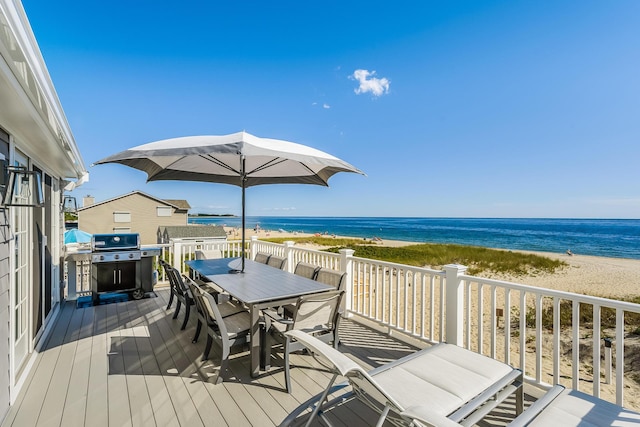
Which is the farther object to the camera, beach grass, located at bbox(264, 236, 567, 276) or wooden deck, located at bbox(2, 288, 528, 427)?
beach grass, located at bbox(264, 236, 567, 276)

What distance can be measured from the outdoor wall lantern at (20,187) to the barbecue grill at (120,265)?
2749mm

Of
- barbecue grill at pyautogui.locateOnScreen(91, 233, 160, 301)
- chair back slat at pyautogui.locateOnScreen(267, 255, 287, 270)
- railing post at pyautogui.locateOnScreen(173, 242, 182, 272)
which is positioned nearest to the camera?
chair back slat at pyautogui.locateOnScreen(267, 255, 287, 270)

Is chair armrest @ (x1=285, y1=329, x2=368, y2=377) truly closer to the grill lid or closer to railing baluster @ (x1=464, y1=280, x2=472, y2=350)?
railing baluster @ (x1=464, y1=280, x2=472, y2=350)

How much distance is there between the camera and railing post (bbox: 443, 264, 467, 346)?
2.95 meters

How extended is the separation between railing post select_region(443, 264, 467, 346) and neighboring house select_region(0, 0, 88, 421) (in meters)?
3.47

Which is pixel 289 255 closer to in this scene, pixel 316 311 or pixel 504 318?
pixel 316 311

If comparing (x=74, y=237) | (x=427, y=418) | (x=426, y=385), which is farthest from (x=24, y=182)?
(x=74, y=237)

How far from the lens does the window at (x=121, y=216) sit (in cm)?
2740

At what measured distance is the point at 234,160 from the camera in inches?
161

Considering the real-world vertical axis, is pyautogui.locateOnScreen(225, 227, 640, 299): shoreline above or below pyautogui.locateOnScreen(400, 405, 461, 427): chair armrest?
below

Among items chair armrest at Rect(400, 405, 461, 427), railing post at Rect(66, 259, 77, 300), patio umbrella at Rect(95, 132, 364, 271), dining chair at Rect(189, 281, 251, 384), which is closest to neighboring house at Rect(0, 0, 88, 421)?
patio umbrella at Rect(95, 132, 364, 271)

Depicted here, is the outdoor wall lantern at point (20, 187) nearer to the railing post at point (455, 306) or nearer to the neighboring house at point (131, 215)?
the railing post at point (455, 306)

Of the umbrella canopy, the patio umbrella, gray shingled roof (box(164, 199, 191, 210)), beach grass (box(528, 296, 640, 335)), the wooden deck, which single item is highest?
gray shingled roof (box(164, 199, 191, 210))

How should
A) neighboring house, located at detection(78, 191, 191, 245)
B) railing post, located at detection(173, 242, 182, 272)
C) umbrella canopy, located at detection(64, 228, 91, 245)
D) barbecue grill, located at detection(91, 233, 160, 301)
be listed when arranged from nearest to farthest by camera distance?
barbecue grill, located at detection(91, 233, 160, 301), railing post, located at detection(173, 242, 182, 272), umbrella canopy, located at detection(64, 228, 91, 245), neighboring house, located at detection(78, 191, 191, 245)
